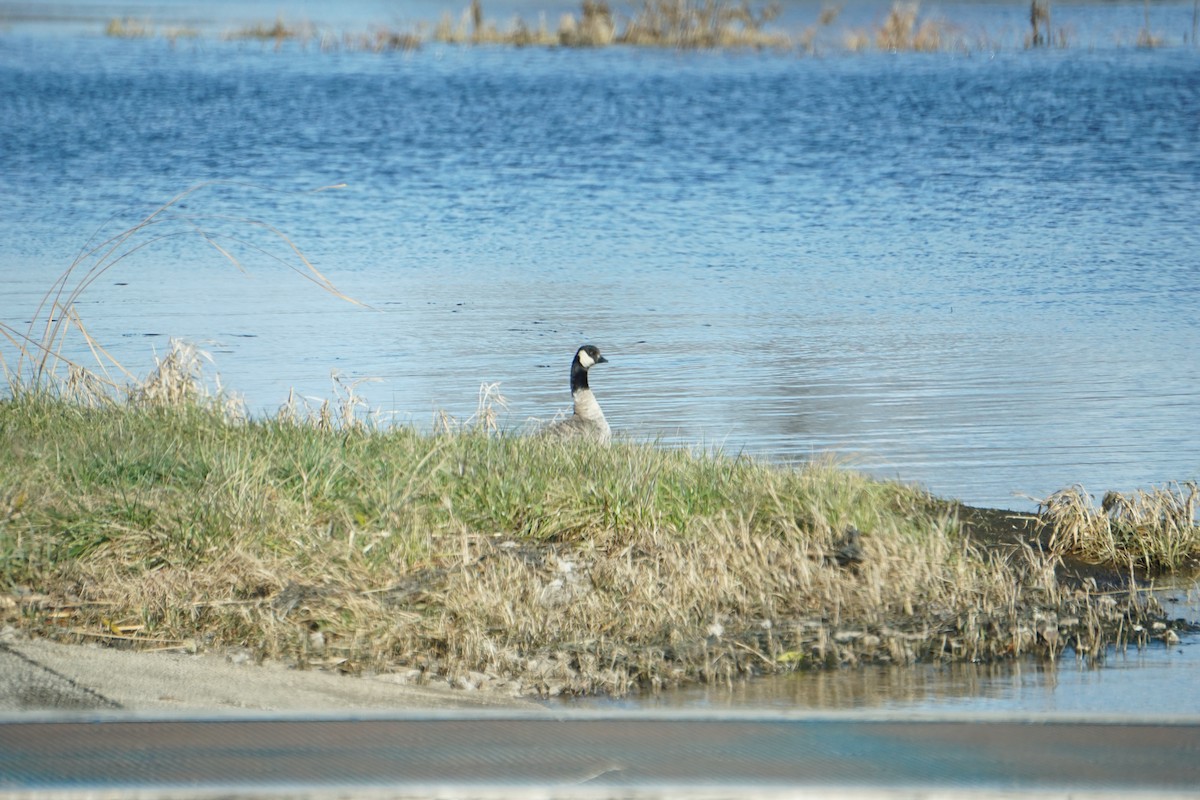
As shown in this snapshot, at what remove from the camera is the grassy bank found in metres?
6.25

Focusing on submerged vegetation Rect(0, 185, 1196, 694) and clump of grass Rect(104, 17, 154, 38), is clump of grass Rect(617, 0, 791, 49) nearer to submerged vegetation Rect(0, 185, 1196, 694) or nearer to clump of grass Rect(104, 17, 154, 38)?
clump of grass Rect(104, 17, 154, 38)

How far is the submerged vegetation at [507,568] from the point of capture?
6.25 metres

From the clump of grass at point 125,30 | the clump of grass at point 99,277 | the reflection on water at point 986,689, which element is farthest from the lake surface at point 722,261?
the clump of grass at point 125,30

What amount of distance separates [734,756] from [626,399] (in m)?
7.03

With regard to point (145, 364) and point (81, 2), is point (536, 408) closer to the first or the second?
point (145, 364)

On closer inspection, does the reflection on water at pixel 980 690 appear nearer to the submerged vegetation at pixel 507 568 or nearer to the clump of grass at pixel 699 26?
the submerged vegetation at pixel 507 568

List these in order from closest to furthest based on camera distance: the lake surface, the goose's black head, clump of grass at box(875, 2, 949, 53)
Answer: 1. the goose's black head
2. the lake surface
3. clump of grass at box(875, 2, 949, 53)

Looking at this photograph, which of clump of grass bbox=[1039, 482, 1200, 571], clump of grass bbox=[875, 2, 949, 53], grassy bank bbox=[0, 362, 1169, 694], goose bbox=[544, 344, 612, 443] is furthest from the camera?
clump of grass bbox=[875, 2, 949, 53]

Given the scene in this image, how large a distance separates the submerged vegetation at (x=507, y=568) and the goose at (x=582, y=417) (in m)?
1.13

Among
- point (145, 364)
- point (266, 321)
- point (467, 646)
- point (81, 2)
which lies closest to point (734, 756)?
point (467, 646)

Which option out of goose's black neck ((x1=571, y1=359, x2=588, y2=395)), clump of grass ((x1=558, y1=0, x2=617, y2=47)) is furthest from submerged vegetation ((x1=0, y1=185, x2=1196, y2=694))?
clump of grass ((x1=558, y1=0, x2=617, y2=47))

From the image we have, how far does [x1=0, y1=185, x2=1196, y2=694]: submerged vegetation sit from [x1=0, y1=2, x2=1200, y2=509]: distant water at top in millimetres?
1620

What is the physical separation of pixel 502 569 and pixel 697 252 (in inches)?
482

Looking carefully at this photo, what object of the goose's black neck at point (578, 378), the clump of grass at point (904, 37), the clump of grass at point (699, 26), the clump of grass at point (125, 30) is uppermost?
the clump of grass at point (125, 30)
